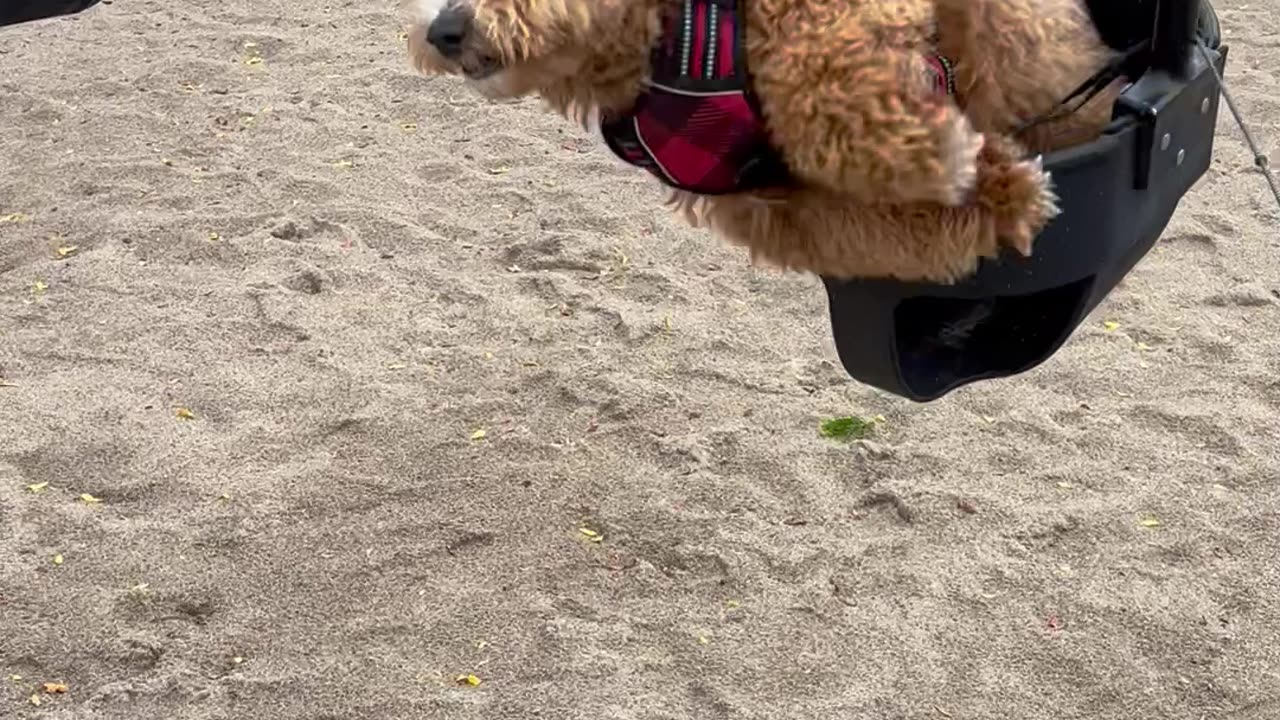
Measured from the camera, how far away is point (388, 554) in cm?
269

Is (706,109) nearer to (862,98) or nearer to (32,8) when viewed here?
(862,98)

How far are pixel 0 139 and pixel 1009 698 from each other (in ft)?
11.6

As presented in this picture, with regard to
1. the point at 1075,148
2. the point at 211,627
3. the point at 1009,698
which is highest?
the point at 1075,148

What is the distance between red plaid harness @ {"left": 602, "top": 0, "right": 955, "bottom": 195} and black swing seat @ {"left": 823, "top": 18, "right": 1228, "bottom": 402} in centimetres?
17

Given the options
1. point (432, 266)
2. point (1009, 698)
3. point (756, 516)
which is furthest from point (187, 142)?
point (1009, 698)

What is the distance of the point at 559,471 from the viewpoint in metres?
2.92

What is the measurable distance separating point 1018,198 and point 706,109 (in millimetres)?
254

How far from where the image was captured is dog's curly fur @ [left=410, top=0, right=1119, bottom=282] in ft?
3.13

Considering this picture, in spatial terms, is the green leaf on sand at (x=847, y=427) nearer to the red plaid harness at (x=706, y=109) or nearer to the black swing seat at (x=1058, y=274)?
the black swing seat at (x=1058, y=274)

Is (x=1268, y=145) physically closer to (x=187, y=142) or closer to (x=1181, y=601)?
(x=1181, y=601)

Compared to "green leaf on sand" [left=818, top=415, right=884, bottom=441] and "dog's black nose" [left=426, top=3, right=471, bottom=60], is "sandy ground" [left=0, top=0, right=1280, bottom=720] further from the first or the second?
"dog's black nose" [left=426, top=3, right=471, bottom=60]

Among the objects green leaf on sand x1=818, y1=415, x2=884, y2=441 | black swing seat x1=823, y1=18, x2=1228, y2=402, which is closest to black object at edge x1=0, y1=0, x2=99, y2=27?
black swing seat x1=823, y1=18, x2=1228, y2=402

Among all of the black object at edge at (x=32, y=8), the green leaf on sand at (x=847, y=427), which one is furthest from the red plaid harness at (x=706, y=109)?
the green leaf on sand at (x=847, y=427)

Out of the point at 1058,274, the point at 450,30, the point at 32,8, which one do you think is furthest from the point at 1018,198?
the point at 32,8
